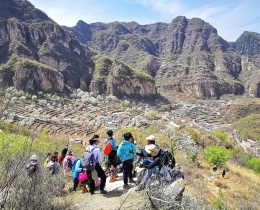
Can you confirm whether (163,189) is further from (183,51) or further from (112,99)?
(183,51)

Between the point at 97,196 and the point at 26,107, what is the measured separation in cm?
5328

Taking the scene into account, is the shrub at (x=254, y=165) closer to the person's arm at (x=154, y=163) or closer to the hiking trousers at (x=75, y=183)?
the person's arm at (x=154, y=163)

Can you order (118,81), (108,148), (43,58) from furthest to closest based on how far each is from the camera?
(118,81), (43,58), (108,148)

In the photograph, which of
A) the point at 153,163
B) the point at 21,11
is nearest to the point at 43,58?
the point at 21,11

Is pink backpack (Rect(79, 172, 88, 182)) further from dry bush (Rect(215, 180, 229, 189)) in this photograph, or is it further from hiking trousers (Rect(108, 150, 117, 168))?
dry bush (Rect(215, 180, 229, 189))

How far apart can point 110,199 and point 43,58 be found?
3655 inches

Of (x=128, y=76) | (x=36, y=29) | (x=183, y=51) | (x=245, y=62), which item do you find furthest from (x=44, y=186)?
(x=183, y=51)

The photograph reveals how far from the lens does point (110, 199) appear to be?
6.13 metres

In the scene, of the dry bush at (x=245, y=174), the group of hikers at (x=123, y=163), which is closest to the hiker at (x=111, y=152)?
the group of hikers at (x=123, y=163)

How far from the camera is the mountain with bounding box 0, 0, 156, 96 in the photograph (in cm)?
7519

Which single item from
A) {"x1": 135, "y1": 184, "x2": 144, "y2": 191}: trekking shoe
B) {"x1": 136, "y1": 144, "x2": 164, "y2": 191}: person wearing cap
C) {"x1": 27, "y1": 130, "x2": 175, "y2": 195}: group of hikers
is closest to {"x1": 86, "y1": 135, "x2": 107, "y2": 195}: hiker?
{"x1": 27, "y1": 130, "x2": 175, "y2": 195}: group of hikers

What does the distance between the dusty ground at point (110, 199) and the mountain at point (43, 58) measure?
235 ft

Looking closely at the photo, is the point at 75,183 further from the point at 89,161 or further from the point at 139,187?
the point at 139,187

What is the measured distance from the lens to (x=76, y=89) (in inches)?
3499
